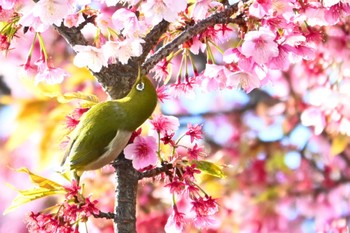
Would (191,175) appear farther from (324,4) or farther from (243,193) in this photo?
(243,193)

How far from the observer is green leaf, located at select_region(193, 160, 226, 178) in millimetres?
1618

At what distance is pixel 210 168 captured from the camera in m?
1.63

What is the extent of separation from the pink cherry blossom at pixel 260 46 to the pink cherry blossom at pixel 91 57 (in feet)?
0.83

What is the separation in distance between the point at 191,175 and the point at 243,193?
135 inches

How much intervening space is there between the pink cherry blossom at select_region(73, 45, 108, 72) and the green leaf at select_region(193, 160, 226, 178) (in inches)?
10.4

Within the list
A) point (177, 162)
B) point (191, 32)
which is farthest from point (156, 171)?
point (191, 32)

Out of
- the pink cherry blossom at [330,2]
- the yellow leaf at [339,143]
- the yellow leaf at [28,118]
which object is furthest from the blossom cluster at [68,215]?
the yellow leaf at [339,143]

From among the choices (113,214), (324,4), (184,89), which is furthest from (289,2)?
(113,214)

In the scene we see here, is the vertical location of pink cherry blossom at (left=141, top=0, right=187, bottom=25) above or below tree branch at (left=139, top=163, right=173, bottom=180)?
above

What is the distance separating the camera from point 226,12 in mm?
1567

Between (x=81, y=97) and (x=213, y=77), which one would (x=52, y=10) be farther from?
(x=213, y=77)

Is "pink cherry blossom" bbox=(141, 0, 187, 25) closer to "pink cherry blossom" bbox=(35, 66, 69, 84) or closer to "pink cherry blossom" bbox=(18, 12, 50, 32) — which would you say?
"pink cherry blossom" bbox=(18, 12, 50, 32)

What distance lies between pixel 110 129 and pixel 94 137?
0.10 feet

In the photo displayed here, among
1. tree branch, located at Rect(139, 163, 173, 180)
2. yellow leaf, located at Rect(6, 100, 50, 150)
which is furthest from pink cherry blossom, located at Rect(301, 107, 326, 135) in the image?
tree branch, located at Rect(139, 163, 173, 180)
